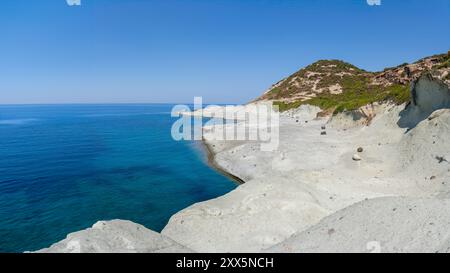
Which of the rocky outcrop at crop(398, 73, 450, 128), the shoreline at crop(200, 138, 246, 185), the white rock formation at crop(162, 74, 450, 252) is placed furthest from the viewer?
the shoreline at crop(200, 138, 246, 185)

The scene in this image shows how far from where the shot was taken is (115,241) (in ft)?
42.3

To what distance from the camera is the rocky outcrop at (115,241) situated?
1152 centimetres

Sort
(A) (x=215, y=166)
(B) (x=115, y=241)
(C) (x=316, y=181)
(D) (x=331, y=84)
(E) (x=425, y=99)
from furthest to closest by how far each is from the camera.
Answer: (D) (x=331, y=84) < (A) (x=215, y=166) < (E) (x=425, y=99) < (C) (x=316, y=181) < (B) (x=115, y=241)

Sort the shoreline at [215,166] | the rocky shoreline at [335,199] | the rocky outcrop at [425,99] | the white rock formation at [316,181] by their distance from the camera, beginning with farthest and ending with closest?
the shoreline at [215,166] < the rocky outcrop at [425,99] < the white rock formation at [316,181] < the rocky shoreline at [335,199]

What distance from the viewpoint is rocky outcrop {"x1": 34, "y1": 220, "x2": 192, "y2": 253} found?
1152cm

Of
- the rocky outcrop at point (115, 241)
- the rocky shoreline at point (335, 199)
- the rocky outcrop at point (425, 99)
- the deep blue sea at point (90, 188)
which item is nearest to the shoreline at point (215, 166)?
the rocky shoreline at point (335, 199)

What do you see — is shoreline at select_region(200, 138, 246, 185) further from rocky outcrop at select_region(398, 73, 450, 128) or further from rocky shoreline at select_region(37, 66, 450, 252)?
rocky outcrop at select_region(398, 73, 450, 128)

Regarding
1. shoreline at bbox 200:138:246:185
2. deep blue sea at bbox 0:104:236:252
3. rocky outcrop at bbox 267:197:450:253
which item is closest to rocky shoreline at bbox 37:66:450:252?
rocky outcrop at bbox 267:197:450:253

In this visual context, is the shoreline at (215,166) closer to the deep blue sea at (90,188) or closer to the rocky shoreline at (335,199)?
the rocky shoreline at (335,199)

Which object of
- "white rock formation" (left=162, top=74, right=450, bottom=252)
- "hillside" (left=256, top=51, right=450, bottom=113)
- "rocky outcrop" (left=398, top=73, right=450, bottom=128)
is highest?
"hillside" (left=256, top=51, right=450, bottom=113)

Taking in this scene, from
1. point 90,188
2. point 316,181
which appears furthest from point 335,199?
point 90,188

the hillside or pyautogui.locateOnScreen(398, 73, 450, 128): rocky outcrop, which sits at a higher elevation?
the hillside

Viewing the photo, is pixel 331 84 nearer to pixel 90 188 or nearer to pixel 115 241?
pixel 90 188
